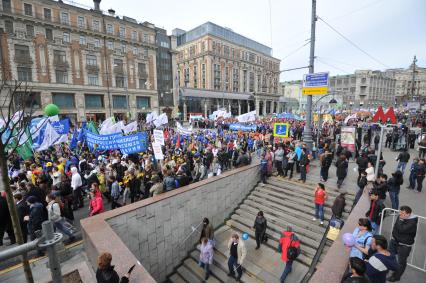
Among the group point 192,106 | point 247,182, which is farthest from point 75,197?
point 192,106

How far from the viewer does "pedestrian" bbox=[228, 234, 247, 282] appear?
22.3 ft

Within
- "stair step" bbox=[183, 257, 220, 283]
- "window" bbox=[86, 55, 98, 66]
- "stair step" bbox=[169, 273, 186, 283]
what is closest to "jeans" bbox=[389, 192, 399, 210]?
"stair step" bbox=[183, 257, 220, 283]

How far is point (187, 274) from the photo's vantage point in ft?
26.5

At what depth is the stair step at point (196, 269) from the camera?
7.61 meters

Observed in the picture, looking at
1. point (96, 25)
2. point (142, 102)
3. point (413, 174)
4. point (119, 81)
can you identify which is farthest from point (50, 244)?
point (96, 25)

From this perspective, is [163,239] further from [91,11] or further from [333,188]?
[91,11]

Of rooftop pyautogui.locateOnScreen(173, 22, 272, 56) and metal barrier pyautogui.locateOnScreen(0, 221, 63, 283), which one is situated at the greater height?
rooftop pyautogui.locateOnScreen(173, 22, 272, 56)

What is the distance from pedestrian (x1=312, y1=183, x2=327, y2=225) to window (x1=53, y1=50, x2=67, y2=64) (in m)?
41.0

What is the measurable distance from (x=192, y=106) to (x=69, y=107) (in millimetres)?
26720

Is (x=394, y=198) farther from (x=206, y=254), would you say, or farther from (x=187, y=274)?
(x=187, y=274)

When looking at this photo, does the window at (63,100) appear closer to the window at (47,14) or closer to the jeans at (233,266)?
the window at (47,14)

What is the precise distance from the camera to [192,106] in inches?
2151

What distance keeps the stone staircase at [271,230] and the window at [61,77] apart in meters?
37.1

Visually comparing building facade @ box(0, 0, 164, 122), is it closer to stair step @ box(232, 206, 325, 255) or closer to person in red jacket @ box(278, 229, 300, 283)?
stair step @ box(232, 206, 325, 255)
